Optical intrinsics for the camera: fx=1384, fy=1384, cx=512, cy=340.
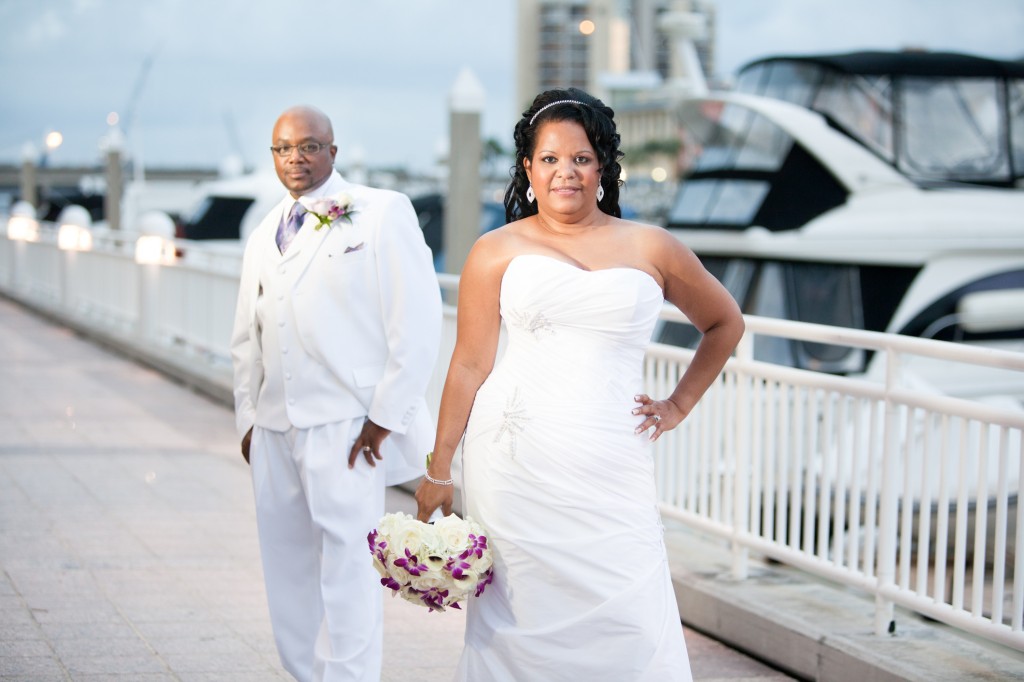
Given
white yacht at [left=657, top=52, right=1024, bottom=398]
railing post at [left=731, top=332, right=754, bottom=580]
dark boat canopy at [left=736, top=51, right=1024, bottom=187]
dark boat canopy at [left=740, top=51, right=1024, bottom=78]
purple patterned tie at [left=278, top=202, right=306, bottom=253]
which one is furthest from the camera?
dark boat canopy at [left=740, top=51, right=1024, bottom=78]

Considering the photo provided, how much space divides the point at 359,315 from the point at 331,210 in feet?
1.10

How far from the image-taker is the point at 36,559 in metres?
6.52

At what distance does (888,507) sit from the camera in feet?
17.0

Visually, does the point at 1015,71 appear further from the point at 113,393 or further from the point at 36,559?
the point at 36,559

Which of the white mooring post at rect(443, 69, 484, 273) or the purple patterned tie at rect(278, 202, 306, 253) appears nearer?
the purple patterned tie at rect(278, 202, 306, 253)

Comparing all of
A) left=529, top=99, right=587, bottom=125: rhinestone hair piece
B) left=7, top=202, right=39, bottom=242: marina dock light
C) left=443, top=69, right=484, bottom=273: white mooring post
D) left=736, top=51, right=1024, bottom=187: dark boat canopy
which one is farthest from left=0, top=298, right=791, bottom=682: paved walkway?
left=7, top=202, right=39, bottom=242: marina dock light

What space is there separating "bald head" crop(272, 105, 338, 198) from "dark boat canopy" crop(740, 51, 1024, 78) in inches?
549

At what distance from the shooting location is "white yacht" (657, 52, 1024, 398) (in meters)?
15.2

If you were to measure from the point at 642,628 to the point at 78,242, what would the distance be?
1753 centimetres

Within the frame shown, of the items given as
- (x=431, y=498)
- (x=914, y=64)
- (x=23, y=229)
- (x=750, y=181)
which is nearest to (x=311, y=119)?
(x=431, y=498)

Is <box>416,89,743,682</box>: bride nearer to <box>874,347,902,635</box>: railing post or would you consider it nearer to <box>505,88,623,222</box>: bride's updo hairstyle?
<box>505,88,623,222</box>: bride's updo hairstyle

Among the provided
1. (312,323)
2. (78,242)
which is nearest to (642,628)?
(312,323)

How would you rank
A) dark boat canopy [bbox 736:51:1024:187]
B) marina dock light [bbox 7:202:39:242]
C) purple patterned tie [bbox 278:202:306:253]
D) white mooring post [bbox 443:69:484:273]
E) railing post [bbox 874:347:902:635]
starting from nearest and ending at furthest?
purple patterned tie [bbox 278:202:306:253] → railing post [bbox 874:347:902:635] → white mooring post [bbox 443:69:484:273] → dark boat canopy [bbox 736:51:1024:187] → marina dock light [bbox 7:202:39:242]

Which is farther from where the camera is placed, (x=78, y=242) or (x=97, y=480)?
(x=78, y=242)
